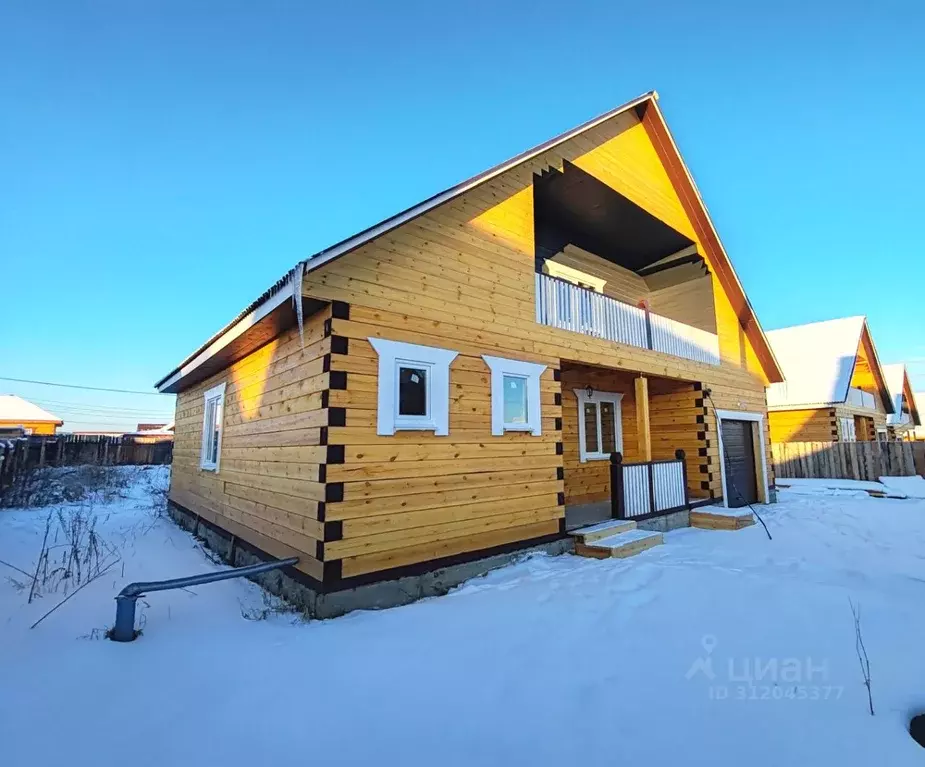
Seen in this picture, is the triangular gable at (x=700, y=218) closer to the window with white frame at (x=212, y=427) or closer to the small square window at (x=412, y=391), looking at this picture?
the small square window at (x=412, y=391)

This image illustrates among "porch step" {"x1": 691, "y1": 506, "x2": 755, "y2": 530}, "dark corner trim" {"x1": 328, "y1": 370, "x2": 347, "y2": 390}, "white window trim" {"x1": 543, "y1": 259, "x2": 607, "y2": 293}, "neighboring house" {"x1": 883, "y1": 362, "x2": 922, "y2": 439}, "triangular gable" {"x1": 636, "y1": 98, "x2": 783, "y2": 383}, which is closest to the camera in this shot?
"dark corner trim" {"x1": 328, "y1": 370, "x2": 347, "y2": 390}

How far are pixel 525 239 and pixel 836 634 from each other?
602 centimetres

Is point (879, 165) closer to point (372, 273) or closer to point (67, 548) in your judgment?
point (372, 273)

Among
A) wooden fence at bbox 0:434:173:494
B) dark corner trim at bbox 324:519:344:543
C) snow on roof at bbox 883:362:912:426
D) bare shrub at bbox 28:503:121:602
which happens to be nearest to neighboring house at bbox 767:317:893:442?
snow on roof at bbox 883:362:912:426

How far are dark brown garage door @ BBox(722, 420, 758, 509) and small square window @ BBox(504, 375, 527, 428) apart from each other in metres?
7.33

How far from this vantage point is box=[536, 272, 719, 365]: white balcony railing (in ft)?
24.9

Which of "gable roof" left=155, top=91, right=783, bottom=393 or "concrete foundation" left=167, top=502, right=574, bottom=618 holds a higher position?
"gable roof" left=155, top=91, right=783, bottom=393

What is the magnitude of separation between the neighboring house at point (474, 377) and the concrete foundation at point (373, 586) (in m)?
0.12

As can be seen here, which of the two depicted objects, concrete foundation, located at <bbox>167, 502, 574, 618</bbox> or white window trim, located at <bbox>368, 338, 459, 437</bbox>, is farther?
white window trim, located at <bbox>368, 338, 459, 437</bbox>

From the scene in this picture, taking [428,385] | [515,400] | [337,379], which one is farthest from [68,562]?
[515,400]

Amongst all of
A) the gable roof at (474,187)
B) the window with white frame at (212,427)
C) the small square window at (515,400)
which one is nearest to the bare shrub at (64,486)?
the gable roof at (474,187)

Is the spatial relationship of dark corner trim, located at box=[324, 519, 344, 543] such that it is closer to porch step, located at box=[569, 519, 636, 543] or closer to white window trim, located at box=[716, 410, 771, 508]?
porch step, located at box=[569, 519, 636, 543]

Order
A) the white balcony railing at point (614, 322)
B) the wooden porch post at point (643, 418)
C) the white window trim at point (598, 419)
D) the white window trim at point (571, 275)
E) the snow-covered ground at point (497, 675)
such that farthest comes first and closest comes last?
1. the white window trim at point (598, 419)
2. the white window trim at point (571, 275)
3. the wooden porch post at point (643, 418)
4. the white balcony railing at point (614, 322)
5. the snow-covered ground at point (497, 675)

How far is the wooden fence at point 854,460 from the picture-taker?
16672 mm
